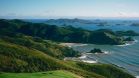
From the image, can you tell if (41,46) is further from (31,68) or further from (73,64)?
(31,68)

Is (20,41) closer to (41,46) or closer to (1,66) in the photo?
(41,46)

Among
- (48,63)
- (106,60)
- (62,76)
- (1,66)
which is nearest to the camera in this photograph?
(62,76)

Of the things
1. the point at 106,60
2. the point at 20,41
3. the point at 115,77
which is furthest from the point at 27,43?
the point at 115,77

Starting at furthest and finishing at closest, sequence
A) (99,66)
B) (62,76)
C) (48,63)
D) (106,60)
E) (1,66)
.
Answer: (106,60) < (99,66) < (48,63) < (1,66) < (62,76)

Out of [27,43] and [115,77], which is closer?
[115,77]

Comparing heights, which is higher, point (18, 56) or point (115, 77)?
point (18, 56)

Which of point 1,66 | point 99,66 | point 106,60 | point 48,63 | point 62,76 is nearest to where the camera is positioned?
point 62,76

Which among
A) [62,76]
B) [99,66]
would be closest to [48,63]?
→ [99,66]

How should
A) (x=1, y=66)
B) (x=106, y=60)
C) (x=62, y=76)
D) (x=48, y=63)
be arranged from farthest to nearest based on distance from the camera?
(x=106, y=60) → (x=48, y=63) → (x=1, y=66) → (x=62, y=76)

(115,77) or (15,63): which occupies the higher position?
(15,63)
